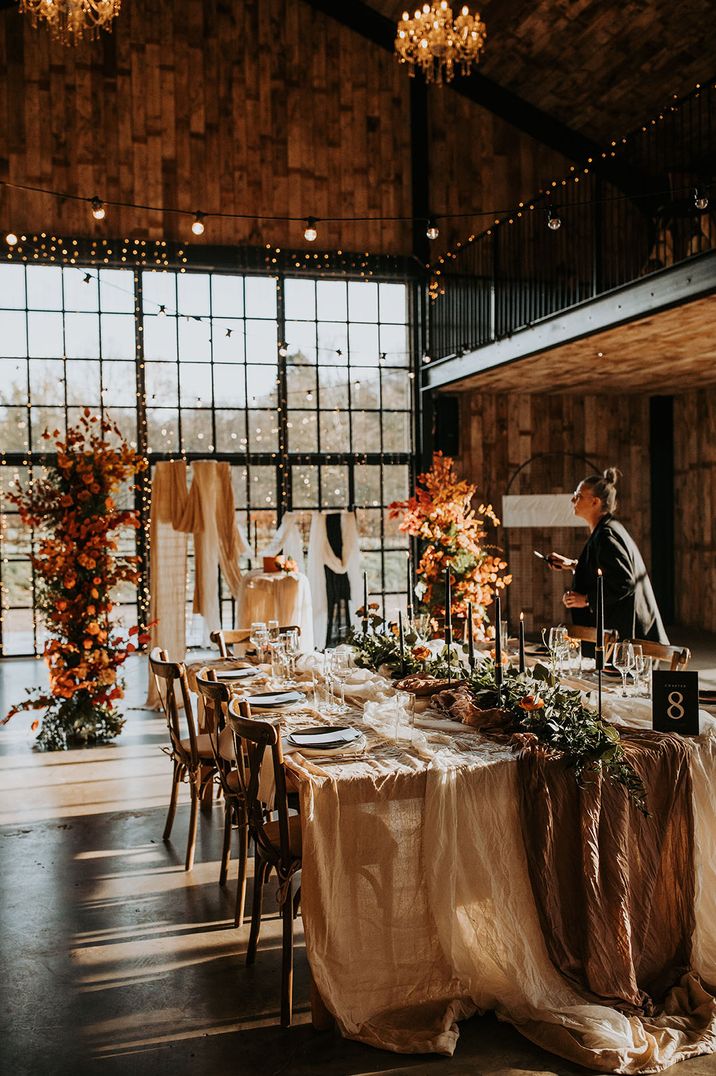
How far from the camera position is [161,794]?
5457 mm

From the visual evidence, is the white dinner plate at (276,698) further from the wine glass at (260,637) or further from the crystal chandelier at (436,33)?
the crystal chandelier at (436,33)

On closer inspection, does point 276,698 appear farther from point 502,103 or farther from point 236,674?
point 502,103

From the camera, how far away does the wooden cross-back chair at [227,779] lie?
12.0ft

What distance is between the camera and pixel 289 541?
9867 millimetres

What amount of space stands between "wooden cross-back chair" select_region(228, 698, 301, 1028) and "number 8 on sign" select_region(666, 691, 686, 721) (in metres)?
1.36

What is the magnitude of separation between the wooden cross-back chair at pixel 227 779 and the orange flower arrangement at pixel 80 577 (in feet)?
7.40

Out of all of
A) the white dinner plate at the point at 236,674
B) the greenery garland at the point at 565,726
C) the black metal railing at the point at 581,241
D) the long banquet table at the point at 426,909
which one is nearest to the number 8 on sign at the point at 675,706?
the greenery garland at the point at 565,726

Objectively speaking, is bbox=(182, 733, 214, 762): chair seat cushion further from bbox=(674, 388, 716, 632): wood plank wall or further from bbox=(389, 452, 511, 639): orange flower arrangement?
bbox=(674, 388, 716, 632): wood plank wall

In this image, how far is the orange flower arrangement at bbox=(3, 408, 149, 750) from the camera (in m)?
6.22

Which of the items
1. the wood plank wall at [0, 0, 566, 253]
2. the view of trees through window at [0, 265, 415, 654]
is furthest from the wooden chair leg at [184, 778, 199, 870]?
the wood plank wall at [0, 0, 566, 253]

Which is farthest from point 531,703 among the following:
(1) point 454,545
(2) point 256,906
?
(1) point 454,545

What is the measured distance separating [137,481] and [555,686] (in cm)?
813

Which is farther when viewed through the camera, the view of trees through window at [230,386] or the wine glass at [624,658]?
the view of trees through window at [230,386]

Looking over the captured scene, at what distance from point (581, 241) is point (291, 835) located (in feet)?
33.3
